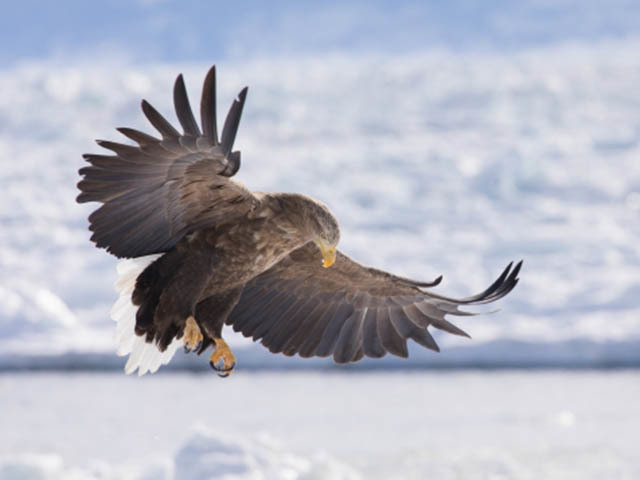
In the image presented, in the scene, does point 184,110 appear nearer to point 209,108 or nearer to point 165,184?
point 209,108

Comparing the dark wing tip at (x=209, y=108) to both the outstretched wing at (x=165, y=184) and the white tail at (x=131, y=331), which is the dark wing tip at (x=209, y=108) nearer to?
the outstretched wing at (x=165, y=184)

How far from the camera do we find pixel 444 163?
12.4 m

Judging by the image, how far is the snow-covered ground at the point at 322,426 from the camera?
5477 millimetres

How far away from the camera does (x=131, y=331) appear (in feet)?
14.8

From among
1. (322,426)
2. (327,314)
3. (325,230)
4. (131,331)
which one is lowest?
(322,426)

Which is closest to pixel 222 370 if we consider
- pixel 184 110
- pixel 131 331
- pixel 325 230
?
pixel 131 331

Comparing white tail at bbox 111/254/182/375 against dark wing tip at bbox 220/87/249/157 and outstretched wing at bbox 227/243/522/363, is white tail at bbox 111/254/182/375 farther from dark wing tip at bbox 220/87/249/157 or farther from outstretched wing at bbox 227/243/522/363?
dark wing tip at bbox 220/87/249/157

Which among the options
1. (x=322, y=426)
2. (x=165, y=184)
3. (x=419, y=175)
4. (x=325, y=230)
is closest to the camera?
(x=165, y=184)

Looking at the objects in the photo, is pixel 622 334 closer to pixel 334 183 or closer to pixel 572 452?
pixel 572 452

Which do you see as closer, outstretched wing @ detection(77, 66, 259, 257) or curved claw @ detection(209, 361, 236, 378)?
outstretched wing @ detection(77, 66, 259, 257)

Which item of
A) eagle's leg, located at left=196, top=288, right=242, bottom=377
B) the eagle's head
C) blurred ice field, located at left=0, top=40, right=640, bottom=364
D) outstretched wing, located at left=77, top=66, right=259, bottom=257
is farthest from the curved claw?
blurred ice field, located at left=0, top=40, right=640, bottom=364

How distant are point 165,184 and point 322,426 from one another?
2.94 m

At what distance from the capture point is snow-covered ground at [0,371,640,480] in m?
5.48

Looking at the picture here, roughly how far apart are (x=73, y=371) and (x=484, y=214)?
15.0ft
